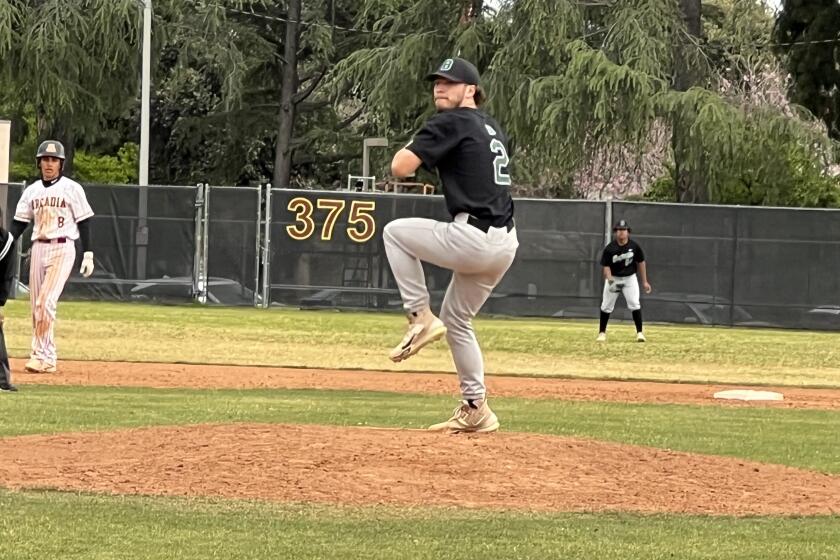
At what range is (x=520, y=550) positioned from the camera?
239 inches

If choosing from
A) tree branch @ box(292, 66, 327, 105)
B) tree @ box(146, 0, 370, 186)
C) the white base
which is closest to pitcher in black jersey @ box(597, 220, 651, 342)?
the white base

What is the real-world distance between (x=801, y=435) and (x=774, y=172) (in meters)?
19.9

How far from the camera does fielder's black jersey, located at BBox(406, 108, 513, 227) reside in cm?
797

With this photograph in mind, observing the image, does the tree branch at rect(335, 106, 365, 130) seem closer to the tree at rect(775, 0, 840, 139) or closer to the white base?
the tree at rect(775, 0, 840, 139)

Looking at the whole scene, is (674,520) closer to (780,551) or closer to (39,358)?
(780,551)

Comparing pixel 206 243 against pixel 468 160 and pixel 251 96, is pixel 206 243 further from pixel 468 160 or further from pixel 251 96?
pixel 468 160

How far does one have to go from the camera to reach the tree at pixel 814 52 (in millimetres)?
32875

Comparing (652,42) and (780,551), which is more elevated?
(652,42)

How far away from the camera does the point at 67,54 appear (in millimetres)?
32344

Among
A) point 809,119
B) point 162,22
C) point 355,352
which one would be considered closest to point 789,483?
point 355,352

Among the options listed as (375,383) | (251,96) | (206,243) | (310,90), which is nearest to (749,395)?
(375,383)

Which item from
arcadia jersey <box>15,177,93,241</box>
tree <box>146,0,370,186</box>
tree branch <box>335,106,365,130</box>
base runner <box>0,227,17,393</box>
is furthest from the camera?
tree branch <box>335,106,365,130</box>

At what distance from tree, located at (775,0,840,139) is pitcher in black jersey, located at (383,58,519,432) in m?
26.3

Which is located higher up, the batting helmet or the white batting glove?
the batting helmet
